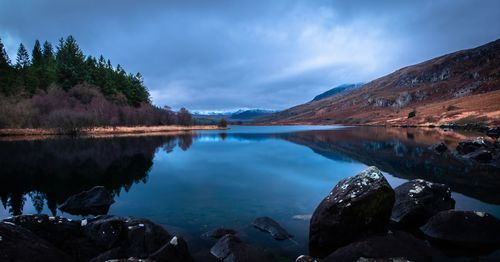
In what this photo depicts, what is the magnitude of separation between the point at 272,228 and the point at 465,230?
8483 mm

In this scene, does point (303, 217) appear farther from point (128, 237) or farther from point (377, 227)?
point (128, 237)

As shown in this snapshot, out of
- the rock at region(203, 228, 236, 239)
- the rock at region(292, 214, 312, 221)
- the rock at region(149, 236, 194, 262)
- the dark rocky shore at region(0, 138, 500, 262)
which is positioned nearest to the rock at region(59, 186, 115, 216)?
the dark rocky shore at region(0, 138, 500, 262)

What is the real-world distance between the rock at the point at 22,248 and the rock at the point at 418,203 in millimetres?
14909

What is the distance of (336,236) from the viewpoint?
13398 millimetres

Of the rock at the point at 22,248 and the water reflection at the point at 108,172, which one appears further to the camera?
the water reflection at the point at 108,172

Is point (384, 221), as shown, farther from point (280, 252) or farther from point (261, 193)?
point (261, 193)

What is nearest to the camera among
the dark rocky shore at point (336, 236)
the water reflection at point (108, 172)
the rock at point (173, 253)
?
the rock at point (173, 253)

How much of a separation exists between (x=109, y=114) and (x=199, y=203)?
110024mm

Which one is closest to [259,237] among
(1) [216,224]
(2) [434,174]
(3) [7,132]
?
(1) [216,224]

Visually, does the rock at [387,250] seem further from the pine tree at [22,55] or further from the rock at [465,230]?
the pine tree at [22,55]

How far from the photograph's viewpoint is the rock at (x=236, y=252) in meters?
11.9

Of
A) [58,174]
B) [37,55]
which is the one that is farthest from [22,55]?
[58,174]

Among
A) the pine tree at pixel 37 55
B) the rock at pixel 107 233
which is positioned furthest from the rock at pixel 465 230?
the pine tree at pixel 37 55

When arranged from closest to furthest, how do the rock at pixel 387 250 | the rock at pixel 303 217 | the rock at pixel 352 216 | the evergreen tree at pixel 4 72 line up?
the rock at pixel 387 250 → the rock at pixel 352 216 → the rock at pixel 303 217 → the evergreen tree at pixel 4 72
